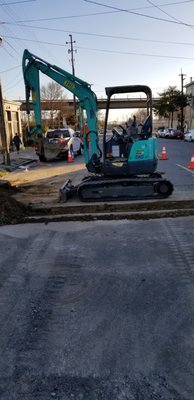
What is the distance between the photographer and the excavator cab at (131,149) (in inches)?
374

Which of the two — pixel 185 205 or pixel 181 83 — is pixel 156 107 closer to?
pixel 181 83

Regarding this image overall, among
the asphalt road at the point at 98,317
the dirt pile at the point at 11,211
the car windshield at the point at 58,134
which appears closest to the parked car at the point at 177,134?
the car windshield at the point at 58,134

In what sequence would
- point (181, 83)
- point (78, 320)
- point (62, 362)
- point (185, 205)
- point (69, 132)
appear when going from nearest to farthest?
point (62, 362)
point (78, 320)
point (185, 205)
point (69, 132)
point (181, 83)

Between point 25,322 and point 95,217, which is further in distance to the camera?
point 95,217

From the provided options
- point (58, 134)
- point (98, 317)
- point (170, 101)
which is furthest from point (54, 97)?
point (98, 317)

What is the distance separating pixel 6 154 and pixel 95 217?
13596mm

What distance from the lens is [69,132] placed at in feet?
78.1

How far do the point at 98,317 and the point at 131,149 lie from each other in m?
6.14

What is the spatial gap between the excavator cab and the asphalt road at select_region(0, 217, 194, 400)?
3.28 metres

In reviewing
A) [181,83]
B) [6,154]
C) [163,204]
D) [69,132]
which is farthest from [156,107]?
[163,204]

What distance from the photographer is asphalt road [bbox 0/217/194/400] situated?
2996 millimetres

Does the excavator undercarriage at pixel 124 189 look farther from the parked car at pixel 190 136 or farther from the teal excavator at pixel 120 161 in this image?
the parked car at pixel 190 136

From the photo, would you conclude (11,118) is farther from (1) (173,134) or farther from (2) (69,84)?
(2) (69,84)

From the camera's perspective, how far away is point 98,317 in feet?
13.0
